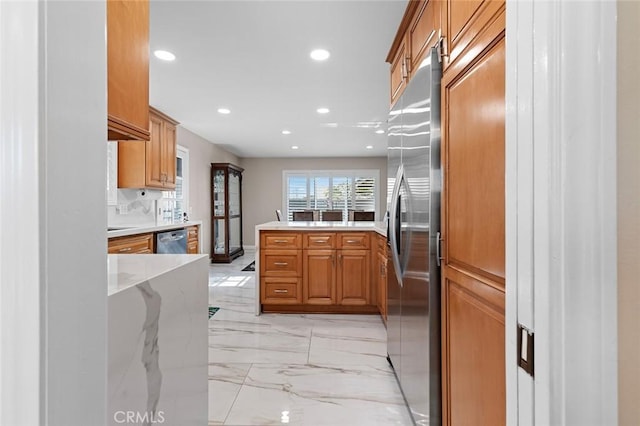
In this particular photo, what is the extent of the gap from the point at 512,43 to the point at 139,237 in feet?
11.7

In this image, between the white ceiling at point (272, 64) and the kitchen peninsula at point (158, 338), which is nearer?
the kitchen peninsula at point (158, 338)

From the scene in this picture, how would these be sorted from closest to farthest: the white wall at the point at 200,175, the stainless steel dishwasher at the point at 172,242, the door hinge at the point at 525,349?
the door hinge at the point at 525,349, the stainless steel dishwasher at the point at 172,242, the white wall at the point at 200,175

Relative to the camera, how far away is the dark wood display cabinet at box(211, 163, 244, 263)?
7152mm

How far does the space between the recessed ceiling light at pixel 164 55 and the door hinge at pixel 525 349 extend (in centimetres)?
330

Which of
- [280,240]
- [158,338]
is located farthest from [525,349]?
[280,240]

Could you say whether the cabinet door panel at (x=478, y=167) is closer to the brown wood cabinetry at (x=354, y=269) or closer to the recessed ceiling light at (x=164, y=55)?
the brown wood cabinetry at (x=354, y=269)

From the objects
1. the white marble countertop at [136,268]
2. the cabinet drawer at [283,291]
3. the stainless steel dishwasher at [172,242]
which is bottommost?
the cabinet drawer at [283,291]

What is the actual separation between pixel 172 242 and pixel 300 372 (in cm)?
247

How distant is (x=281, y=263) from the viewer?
3.67 metres

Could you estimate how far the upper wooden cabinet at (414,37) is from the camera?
152 centimetres

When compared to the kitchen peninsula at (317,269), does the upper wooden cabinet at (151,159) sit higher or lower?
higher

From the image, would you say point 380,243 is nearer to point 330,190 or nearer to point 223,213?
point 223,213
